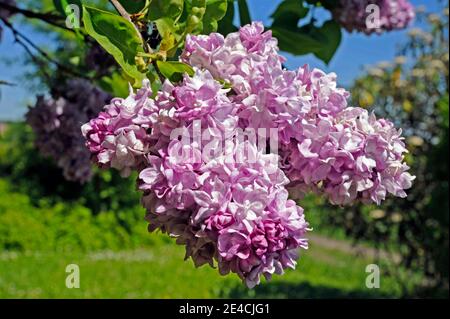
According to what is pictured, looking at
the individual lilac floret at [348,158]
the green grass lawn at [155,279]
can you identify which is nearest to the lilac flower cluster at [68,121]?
the individual lilac floret at [348,158]

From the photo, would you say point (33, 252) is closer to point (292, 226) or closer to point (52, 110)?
point (52, 110)

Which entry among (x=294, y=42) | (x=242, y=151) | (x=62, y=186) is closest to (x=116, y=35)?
(x=242, y=151)

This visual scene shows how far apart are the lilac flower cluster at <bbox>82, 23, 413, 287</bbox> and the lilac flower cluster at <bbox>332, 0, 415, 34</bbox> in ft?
3.57

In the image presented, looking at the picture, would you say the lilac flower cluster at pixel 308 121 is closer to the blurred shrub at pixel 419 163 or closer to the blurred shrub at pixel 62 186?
the blurred shrub at pixel 419 163

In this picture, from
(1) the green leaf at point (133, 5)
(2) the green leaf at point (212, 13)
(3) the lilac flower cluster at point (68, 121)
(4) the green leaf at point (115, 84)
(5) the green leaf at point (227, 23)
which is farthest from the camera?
(3) the lilac flower cluster at point (68, 121)

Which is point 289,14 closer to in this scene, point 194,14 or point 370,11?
point 370,11

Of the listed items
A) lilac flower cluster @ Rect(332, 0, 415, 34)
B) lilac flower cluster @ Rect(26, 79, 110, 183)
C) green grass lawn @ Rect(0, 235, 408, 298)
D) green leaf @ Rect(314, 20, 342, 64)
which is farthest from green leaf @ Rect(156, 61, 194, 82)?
green grass lawn @ Rect(0, 235, 408, 298)

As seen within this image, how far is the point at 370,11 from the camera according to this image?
8.57 ft

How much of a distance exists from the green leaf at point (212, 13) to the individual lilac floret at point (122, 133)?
26cm

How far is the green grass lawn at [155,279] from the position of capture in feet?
18.6

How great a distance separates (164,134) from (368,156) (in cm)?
39

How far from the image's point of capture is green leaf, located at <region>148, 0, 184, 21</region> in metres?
1.44

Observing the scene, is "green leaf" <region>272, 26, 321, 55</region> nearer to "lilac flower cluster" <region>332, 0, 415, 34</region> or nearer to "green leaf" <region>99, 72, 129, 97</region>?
"lilac flower cluster" <region>332, 0, 415, 34</region>
